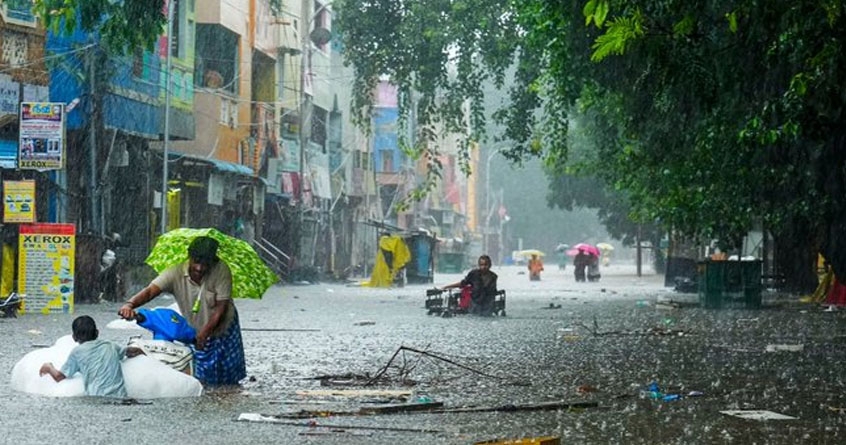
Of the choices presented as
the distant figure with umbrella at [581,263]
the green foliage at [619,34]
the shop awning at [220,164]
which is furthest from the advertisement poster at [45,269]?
the distant figure with umbrella at [581,263]

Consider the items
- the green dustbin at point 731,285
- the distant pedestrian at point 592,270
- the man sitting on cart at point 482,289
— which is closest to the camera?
the man sitting on cart at point 482,289

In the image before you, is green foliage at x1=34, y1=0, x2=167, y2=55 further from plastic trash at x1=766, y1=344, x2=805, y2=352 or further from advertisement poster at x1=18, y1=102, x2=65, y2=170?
advertisement poster at x1=18, y1=102, x2=65, y2=170

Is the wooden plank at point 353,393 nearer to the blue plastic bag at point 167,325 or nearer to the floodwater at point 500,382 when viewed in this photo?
the floodwater at point 500,382

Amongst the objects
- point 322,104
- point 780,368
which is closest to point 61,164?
point 780,368

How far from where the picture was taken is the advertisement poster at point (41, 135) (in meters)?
29.3

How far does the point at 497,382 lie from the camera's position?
1395 cm

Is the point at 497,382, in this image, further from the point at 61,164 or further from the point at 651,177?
the point at 651,177

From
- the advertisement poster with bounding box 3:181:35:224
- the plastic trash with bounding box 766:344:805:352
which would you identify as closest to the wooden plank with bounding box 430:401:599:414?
the plastic trash with bounding box 766:344:805:352

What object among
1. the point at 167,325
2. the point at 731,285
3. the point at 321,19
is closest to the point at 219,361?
the point at 167,325

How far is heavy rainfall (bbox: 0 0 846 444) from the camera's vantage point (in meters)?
11.4

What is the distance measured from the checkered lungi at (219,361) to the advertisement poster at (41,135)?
55.1 ft

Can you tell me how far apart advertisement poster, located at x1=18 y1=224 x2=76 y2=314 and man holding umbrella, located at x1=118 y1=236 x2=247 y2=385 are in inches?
542

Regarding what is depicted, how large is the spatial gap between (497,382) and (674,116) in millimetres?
14965

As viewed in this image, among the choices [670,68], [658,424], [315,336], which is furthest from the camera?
[315,336]
